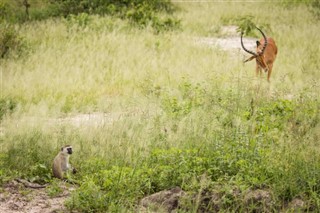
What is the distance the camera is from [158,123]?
24.4 ft

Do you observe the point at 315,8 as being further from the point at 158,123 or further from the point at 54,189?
the point at 54,189

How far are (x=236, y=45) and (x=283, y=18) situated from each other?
5204 mm

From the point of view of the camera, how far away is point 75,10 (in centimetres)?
2083

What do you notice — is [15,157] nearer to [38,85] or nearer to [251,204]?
[251,204]

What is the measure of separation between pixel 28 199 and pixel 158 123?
2264 millimetres

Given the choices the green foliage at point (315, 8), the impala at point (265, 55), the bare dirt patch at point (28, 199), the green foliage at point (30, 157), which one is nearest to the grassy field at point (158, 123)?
the green foliage at point (30, 157)

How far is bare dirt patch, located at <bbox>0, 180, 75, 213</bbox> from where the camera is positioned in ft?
18.5

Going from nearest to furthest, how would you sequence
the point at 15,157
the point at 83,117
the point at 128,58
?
the point at 15,157, the point at 83,117, the point at 128,58

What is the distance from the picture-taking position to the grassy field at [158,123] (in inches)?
223

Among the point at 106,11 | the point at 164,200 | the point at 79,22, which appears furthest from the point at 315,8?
the point at 164,200

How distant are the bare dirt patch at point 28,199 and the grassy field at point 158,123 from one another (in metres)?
0.23

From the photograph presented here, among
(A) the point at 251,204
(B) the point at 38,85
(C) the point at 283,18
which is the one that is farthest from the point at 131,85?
(C) the point at 283,18

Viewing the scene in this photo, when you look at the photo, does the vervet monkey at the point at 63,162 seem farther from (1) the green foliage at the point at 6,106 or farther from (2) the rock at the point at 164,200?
(1) the green foliage at the point at 6,106

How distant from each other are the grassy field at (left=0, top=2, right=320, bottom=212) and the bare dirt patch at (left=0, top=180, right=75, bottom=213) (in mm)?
231
